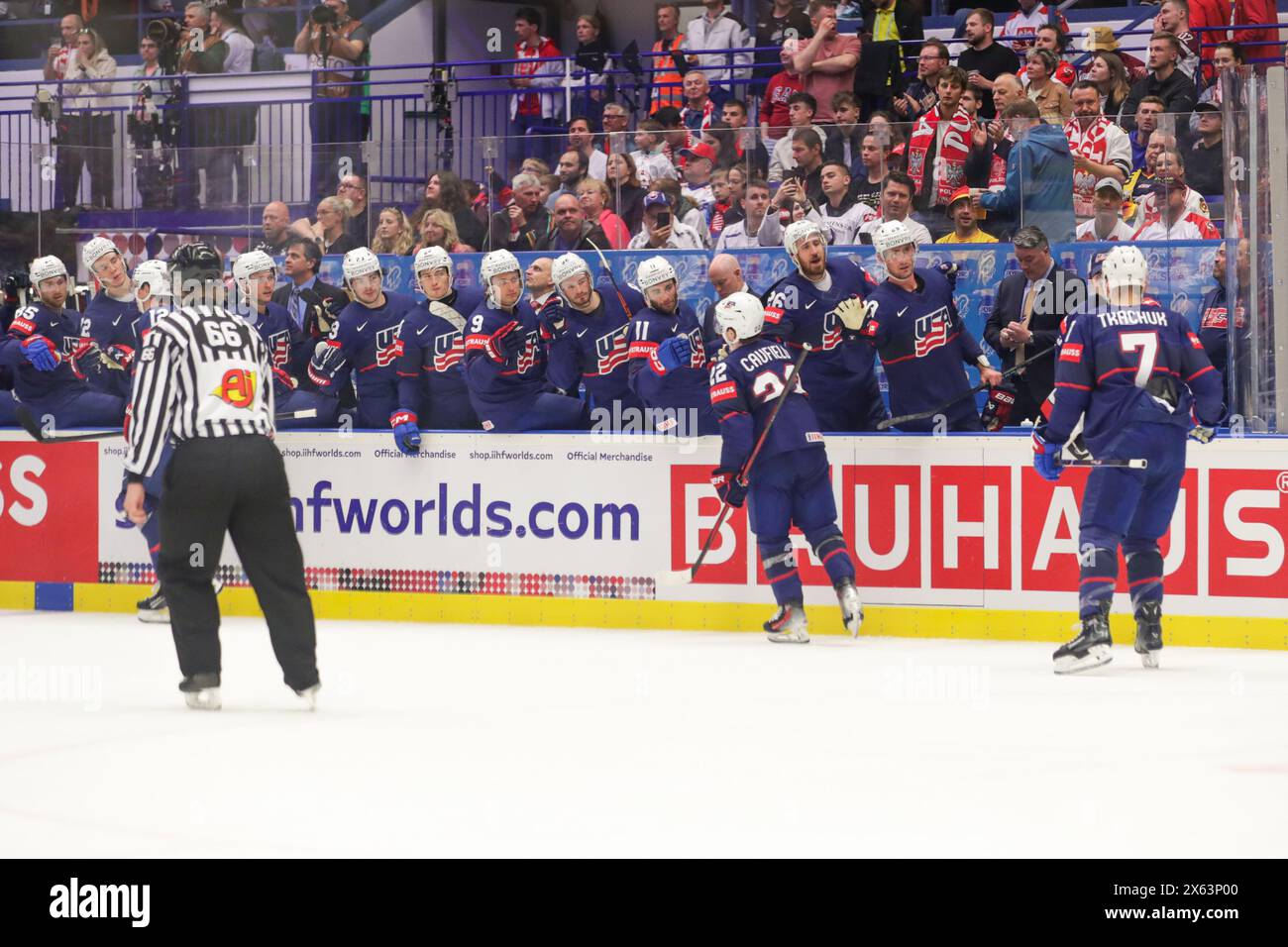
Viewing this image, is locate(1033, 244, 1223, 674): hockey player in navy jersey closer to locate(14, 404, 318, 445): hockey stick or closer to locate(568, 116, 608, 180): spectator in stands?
locate(568, 116, 608, 180): spectator in stands

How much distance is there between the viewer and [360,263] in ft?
37.1

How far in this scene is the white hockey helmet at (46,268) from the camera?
12172mm

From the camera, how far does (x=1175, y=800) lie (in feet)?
17.9

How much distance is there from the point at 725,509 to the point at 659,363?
1.08m

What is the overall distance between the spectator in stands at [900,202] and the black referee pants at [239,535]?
478cm

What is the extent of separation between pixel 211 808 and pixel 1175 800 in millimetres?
2864

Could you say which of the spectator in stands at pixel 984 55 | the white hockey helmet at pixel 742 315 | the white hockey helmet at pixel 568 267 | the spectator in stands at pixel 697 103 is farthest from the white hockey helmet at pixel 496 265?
the spectator in stands at pixel 984 55

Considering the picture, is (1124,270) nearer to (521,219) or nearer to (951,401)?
(951,401)

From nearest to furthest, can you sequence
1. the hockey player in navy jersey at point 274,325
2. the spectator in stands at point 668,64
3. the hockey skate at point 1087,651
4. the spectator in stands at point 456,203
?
the hockey skate at point 1087,651 < the hockey player in navy jersey at point 274,325 < the spectator in stands at point 456,203 < the spectator in stands at point 668,64

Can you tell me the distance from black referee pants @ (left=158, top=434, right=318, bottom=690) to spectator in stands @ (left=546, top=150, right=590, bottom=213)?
486 cm

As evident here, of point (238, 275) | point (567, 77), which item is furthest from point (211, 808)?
point (567, 77)

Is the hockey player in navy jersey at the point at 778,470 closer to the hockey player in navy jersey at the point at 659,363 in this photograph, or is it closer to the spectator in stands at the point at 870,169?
the hockey player in navy jersey at the point at 659,363

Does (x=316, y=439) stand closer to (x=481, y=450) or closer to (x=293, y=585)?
(x=481, y=450)

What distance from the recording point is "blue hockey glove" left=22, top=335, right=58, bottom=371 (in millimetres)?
11867
